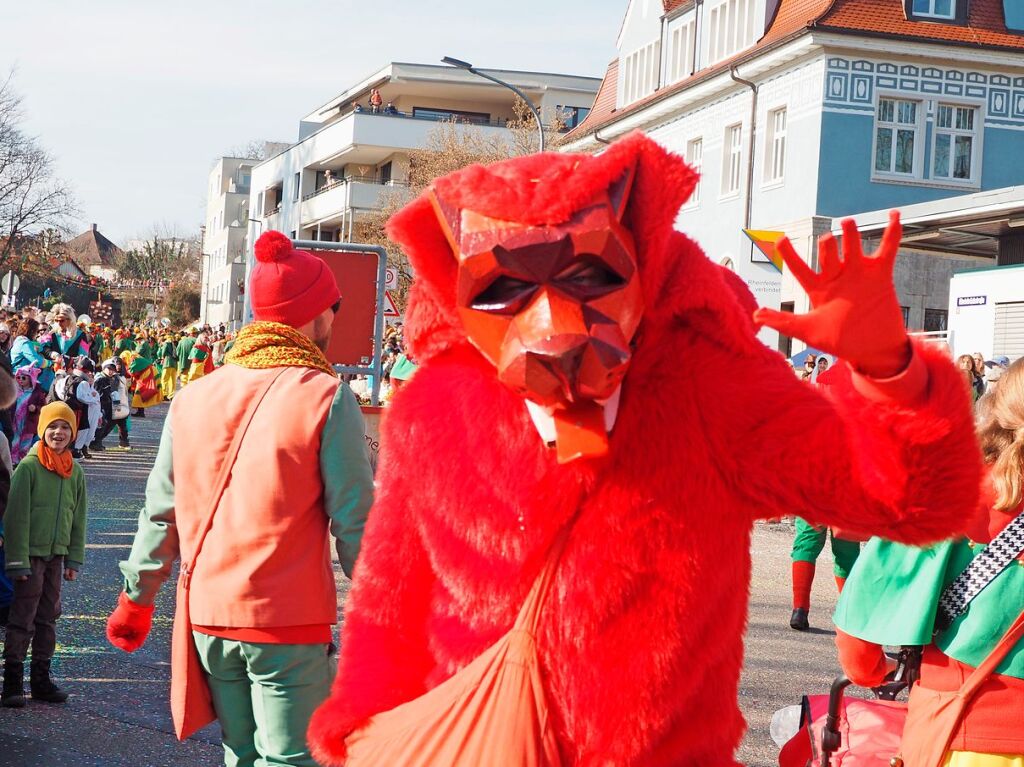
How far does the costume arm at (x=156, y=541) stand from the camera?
386 cm

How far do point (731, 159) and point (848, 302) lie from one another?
28397mm

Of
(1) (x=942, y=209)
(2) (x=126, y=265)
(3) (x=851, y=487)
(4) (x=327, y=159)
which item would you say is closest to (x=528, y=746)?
(3) (x=851, y=487)

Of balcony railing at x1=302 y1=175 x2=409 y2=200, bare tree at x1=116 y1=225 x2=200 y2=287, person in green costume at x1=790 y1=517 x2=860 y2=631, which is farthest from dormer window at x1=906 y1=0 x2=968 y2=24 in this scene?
bare tree at x1=116 y1=225 x2=200 y2=287

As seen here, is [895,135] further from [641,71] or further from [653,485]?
[653,485]

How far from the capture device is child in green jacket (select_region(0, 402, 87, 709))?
6.30m

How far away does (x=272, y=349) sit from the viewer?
3859 millimetres

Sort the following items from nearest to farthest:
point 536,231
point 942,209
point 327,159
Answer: point 536,231 < point 942,209 < point 327,159

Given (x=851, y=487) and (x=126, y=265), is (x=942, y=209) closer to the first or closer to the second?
(x=851, y=487)

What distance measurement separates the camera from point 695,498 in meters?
2.26

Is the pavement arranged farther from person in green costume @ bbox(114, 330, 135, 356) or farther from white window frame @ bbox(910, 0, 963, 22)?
person in green costume @ bbox(114, 330, 135, 356)

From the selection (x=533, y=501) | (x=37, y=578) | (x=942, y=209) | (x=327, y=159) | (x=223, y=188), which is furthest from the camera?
(x=223, y=188)

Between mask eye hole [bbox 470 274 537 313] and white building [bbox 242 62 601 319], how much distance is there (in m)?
43.5

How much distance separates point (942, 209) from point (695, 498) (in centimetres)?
1679

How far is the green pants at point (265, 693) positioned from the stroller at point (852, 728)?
4.39ft
